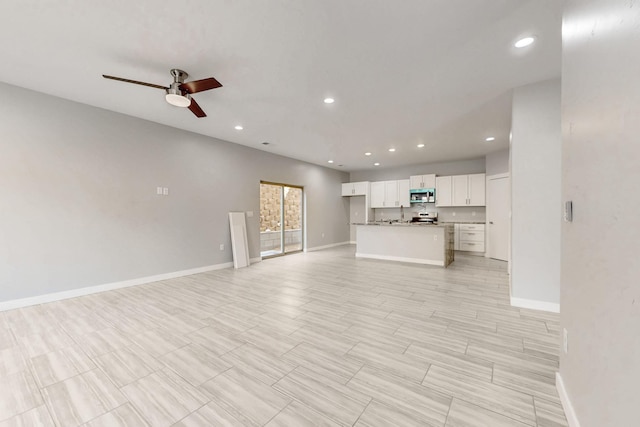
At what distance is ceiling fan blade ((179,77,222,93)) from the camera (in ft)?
8.56

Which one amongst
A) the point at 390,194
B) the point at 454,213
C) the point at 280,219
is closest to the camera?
the point at 280,219

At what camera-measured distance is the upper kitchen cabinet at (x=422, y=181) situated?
7941 mm

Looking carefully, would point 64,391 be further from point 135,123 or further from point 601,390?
point 135,123

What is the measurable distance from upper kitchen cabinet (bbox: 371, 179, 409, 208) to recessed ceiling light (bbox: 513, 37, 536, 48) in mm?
6199

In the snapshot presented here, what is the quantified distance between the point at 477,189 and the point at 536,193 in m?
4.48

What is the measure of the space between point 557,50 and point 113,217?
20.6 feet

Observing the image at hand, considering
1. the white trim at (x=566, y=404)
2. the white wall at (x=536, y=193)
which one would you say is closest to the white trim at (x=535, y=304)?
the white wall at (x=536, y=193)

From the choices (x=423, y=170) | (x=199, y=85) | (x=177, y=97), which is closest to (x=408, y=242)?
(x=423, y=170)

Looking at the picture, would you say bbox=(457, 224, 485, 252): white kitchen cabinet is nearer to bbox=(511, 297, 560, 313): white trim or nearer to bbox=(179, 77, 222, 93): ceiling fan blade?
bbox=(511, 297, 560, 313): white trim

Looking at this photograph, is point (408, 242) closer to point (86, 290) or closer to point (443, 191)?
point (443, 191)

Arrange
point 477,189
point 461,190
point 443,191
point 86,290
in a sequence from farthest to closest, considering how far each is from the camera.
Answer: point 443,191 < point 461,190 < point 477,189 < point 86,290

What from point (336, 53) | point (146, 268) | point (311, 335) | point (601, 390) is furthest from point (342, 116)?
point (146, 268)

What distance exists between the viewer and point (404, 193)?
28.0 feet

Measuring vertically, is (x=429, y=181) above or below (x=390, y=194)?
above
